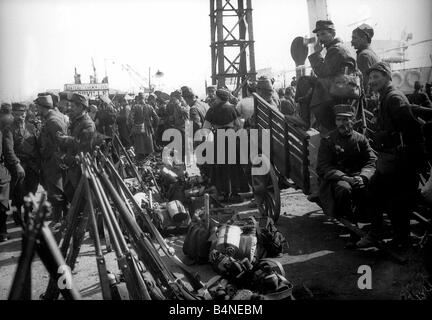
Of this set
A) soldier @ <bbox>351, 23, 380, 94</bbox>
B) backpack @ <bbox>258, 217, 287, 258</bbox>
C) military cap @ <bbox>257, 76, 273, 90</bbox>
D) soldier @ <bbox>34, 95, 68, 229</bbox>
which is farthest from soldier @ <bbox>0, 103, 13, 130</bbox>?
soldier @ <bbox>351, 23, 380, 94</bbox>

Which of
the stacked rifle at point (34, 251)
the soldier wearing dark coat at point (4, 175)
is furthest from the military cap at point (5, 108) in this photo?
the stacked rifle at point (34, 251)

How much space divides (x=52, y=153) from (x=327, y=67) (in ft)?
13.5

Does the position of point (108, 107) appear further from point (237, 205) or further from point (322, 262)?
point (322, 262)

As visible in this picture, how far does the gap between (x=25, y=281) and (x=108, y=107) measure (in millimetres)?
9493

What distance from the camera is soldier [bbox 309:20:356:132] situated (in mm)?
5086

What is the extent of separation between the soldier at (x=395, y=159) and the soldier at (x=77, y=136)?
349cm

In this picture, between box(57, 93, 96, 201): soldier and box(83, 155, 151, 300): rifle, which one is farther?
box(57, 93, 96, 201): soldier

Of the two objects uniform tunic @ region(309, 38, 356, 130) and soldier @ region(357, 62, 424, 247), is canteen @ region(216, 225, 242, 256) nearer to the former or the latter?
soldier @ region(357, 62, 424, 247)

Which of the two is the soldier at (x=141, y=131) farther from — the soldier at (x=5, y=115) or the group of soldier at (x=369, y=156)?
the group of soldier at (x=369, y=156)

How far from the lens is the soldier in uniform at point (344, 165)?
14.6ft

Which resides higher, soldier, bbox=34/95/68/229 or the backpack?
soldier, bbox=34/95/68/229

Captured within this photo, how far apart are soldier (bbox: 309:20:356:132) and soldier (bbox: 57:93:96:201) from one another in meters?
3.07

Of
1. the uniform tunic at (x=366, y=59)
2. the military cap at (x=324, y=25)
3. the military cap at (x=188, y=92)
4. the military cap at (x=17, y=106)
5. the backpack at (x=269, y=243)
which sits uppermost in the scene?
the military cap at (x=324, y=25)
